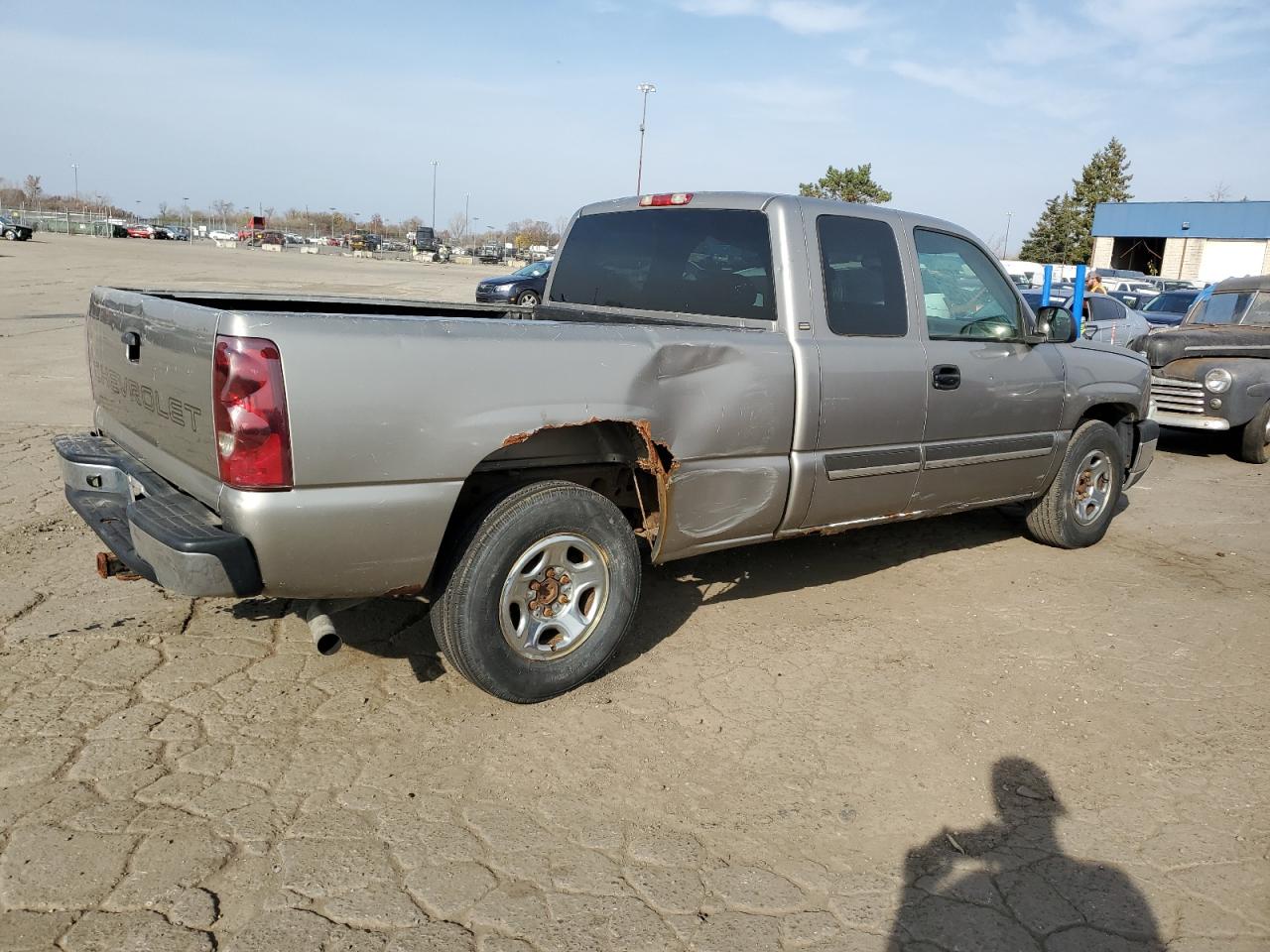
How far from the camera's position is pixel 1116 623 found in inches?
197

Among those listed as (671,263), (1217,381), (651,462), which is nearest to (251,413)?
(651,462)

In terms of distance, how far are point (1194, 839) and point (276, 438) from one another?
3.12 meters

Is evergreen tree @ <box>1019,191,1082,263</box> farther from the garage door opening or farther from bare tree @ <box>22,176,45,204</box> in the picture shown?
bare tree @ <box>22,176,45,204</box>

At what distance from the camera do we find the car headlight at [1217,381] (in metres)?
10.0

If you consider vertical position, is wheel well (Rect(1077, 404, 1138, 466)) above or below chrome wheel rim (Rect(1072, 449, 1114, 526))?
above

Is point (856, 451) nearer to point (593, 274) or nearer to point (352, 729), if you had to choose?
point (593, 274)

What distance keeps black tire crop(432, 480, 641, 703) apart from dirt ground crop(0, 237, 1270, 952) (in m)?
0.16

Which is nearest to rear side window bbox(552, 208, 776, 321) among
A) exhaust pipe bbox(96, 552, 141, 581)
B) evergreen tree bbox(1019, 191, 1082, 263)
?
exhaust pipe bbox(96, 552, 141, 581)

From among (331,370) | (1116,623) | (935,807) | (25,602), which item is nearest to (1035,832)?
(935,807)

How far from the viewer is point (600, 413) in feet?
12.0

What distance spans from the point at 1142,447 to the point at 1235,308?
6325 millimetres

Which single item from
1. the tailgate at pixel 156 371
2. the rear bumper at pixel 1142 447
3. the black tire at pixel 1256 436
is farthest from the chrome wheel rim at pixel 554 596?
the black tire at pixel 1256 436

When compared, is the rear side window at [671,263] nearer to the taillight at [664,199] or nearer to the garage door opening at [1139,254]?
the taillight at [664,199]

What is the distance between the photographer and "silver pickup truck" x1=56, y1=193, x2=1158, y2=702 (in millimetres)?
3064
